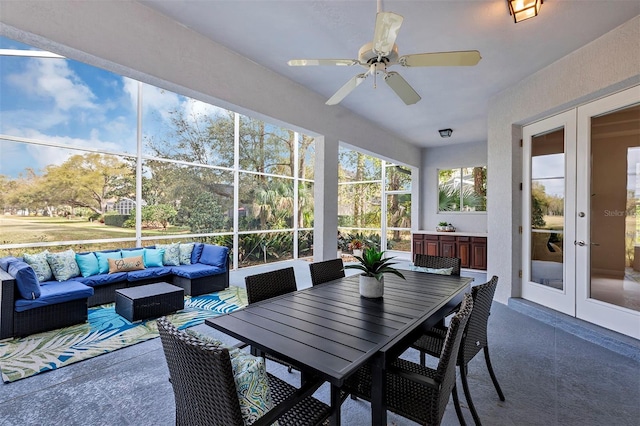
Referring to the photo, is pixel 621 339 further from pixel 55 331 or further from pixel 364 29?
pixel 55 331

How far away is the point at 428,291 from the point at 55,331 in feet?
13.1

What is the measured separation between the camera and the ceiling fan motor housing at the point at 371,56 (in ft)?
6.64

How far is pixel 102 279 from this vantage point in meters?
4.08

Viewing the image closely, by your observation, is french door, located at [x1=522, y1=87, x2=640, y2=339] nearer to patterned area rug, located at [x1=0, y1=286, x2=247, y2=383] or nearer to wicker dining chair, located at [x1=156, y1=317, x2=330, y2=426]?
wicker dining chair, located at [x1=156, y1=317, x2=330, y2=426]

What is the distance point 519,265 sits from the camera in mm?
4180

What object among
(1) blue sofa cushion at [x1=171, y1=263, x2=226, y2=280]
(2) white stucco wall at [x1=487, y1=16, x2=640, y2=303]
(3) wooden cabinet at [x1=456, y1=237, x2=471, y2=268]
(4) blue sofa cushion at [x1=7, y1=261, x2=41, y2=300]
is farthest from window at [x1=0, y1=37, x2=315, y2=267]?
(3) wooden cabinet at [x1=456, y1=237, x2=471, y2=268]

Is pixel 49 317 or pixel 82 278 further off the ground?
pixel 82 278

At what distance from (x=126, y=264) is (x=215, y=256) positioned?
1.30 metres

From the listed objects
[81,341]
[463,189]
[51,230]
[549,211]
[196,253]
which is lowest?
[81,341]

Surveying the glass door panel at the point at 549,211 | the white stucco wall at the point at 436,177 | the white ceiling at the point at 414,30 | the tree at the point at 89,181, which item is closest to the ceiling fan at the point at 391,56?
the white ceiling at the point at 414,30

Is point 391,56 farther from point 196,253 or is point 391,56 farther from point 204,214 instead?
point 204,214

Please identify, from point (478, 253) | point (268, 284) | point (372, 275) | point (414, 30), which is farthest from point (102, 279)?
point (478, 253)

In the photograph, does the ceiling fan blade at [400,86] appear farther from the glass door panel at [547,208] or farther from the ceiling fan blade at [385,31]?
the glass door panel at [547,208]

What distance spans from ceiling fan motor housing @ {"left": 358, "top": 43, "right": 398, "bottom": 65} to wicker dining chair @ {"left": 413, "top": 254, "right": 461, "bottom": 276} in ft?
6.73
